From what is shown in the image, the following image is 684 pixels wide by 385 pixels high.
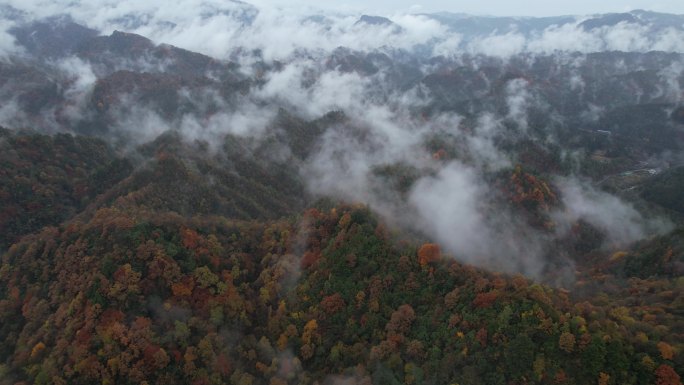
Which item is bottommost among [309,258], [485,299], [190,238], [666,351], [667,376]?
[309,258]

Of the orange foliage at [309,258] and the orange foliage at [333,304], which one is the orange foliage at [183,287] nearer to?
the orange foliage at [309,258]

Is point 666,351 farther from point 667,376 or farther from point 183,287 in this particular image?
point 183,287

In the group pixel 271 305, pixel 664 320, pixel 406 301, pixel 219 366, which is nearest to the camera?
pixel 664 320

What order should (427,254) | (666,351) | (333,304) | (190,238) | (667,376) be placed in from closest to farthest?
(667,376)
(666,351)
(333,304)
(427,254)
(190,238)

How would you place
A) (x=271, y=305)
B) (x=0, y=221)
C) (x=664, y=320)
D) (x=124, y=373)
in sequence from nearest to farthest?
(x=664, y=320), (x=124, y=373), (x=271, y=305), (x=0, y=221)

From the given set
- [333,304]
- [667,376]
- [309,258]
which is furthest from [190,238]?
[667,376]

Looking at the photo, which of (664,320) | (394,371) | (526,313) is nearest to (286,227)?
(394,371)

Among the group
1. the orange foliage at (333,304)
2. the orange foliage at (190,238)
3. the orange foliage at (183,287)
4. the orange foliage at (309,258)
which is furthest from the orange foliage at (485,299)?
the orange foliage at (190,238)

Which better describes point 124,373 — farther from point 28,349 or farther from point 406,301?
point 406,301
